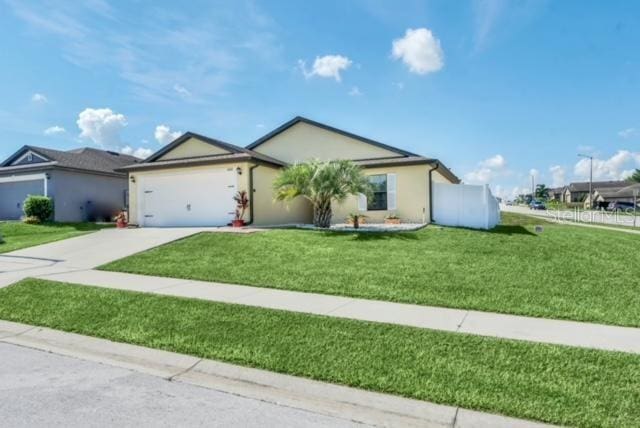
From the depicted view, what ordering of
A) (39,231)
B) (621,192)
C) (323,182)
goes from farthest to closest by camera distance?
(621,192), (39,231), (323,182)

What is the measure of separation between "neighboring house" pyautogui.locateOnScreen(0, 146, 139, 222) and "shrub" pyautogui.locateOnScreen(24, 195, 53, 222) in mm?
711

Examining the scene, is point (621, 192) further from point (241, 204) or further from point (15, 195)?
point (15, 195)

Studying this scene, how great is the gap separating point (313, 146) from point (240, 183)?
5.45 metres

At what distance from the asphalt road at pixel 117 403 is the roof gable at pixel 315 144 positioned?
645 inches

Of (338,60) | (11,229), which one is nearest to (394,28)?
(338,60)

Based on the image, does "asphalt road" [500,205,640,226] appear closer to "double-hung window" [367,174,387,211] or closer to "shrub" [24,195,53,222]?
"double-hung window" [367,174,387,211]

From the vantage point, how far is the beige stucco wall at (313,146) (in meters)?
19.4

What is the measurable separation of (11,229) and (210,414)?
20.2 meters

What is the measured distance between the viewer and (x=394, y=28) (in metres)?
13.5

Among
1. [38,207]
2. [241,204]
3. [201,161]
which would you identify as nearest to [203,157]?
[201,161]

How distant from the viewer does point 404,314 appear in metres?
5.60

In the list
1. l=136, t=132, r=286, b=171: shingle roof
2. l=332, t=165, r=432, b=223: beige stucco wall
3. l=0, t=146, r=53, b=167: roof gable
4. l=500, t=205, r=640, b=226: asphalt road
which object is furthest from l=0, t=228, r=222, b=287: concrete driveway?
l=500, t=205, r=640, b=226: asphalt road

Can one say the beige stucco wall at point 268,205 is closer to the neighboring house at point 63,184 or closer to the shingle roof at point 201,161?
the shingle roof at point 201,161

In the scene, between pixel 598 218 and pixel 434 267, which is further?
pixel 598 218
